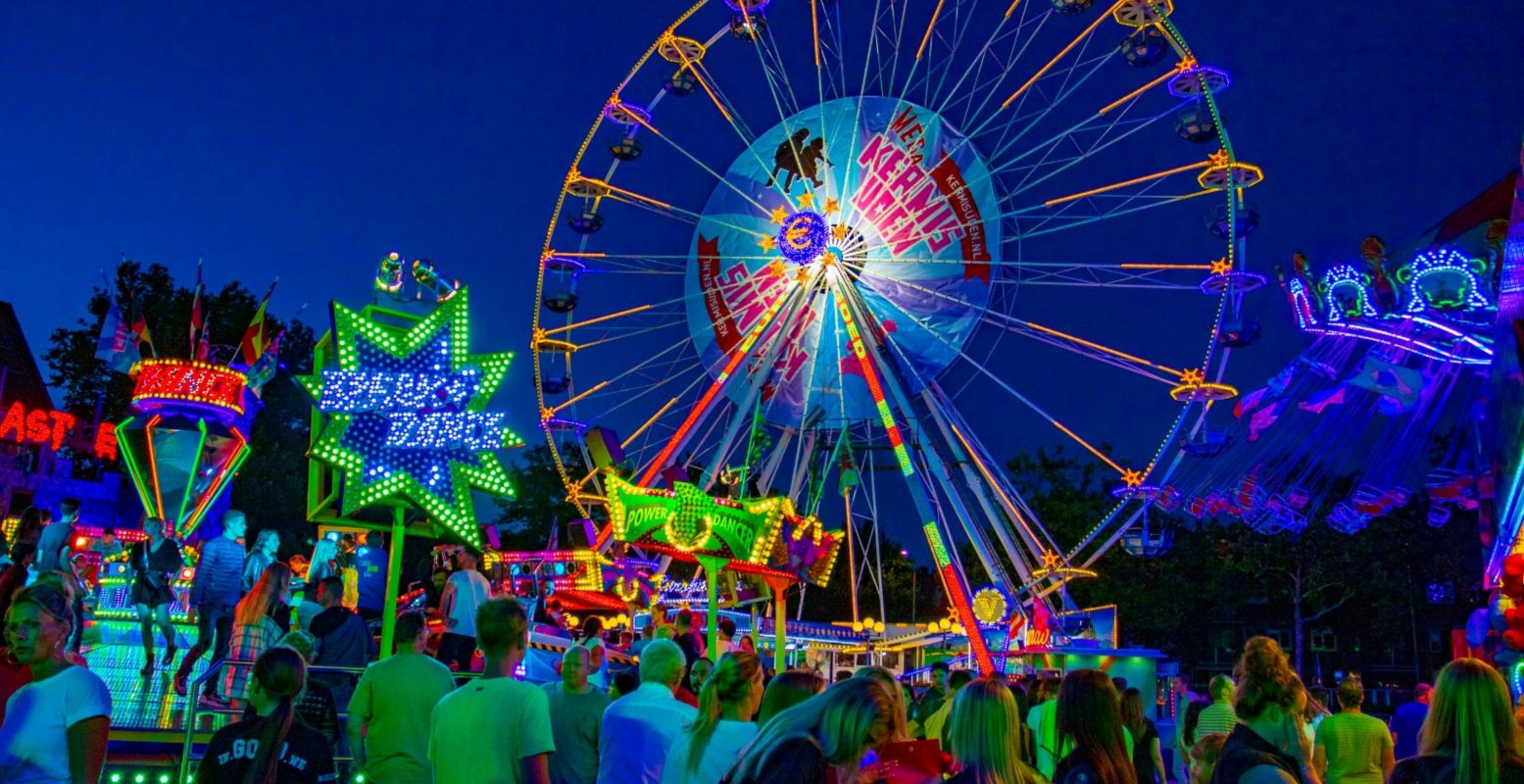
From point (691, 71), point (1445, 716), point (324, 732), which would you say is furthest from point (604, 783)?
point (691, 71)

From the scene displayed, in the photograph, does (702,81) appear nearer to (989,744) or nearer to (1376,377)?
(1376,377)

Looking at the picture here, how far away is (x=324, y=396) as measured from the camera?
367 inches

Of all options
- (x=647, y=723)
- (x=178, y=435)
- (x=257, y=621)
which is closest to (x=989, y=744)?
(x=647, y=723)

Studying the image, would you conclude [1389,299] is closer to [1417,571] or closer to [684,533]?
[684,533]

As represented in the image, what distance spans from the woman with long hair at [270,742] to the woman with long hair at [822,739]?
7.12 feet

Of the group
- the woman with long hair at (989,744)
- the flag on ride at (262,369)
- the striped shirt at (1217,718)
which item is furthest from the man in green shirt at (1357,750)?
the flag on ride at (262,369)

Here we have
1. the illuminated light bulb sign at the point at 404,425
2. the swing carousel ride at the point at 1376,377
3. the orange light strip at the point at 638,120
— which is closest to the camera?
the illuminated light bulb sign at the point at 404,425

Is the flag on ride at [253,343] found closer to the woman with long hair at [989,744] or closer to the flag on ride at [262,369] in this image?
the flag on ride at [262,369]

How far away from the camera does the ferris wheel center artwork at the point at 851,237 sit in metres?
20.8

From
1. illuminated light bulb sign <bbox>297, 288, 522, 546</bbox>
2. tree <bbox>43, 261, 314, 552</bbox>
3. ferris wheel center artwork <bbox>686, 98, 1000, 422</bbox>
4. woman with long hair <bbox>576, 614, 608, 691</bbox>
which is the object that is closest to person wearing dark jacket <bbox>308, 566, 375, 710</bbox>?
illuminated light bulb sign <bbox>297, 288, 522, 546</bbox>

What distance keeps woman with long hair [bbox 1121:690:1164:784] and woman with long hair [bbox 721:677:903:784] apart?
382 cm

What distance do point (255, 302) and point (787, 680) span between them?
46.7 metres

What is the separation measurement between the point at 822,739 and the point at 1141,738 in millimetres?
4325

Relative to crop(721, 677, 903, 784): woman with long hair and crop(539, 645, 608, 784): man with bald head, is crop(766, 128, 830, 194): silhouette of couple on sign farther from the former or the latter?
crop(721, 677, 903, 784): woman with long hair
